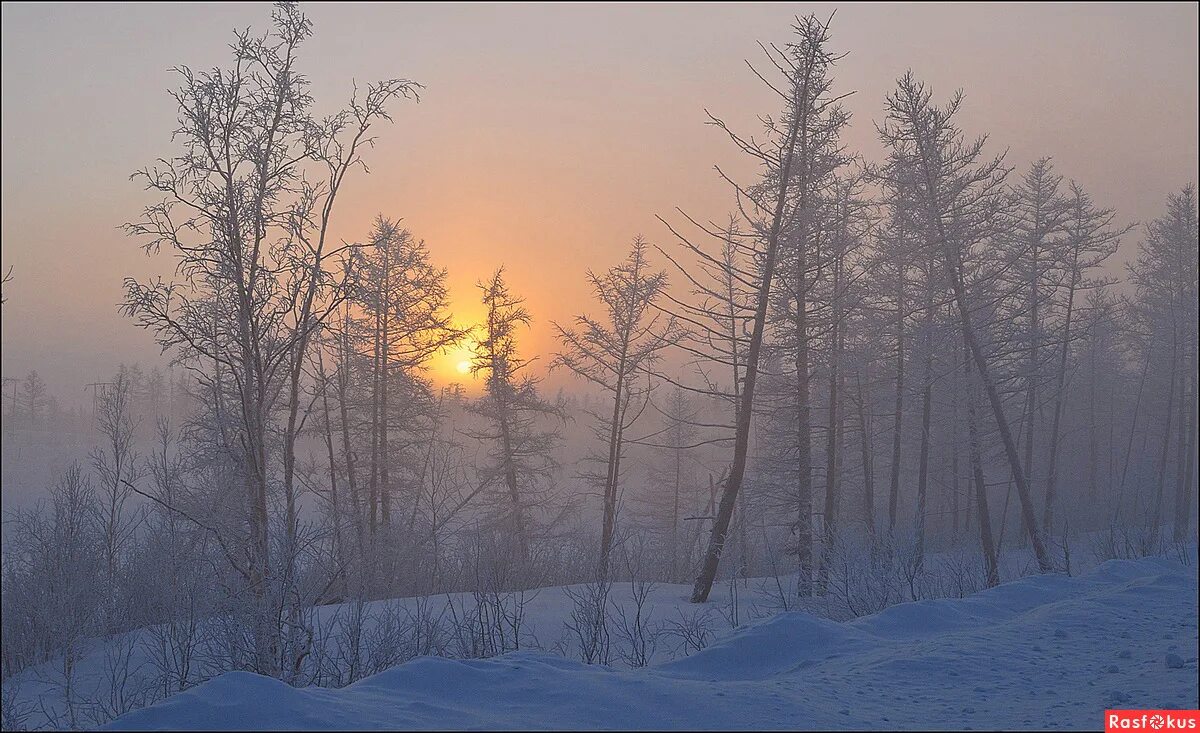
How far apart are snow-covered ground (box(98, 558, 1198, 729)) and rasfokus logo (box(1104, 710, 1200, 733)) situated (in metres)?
0.09

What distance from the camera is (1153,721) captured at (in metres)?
4.59

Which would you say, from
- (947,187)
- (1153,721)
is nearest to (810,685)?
(1153,721)

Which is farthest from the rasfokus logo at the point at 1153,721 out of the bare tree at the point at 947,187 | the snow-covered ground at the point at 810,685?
the bare tree at the point at 947,187

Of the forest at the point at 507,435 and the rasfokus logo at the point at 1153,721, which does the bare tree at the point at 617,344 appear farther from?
the rasfokus logo at the point at 1153,721

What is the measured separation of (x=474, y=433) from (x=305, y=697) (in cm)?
2267

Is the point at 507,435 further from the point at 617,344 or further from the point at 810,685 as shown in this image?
the point at 810,685

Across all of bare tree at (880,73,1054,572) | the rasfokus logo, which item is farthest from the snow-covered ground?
bare tree at (880,73,1054,572)

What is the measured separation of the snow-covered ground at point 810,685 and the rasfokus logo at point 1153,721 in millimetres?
90

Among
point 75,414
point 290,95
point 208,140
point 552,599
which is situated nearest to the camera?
point 208,140

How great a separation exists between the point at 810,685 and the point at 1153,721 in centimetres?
207

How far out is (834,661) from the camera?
6766mm

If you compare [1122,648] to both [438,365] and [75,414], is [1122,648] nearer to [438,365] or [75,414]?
[438,365]

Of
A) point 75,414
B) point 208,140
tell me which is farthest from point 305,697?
point 75,414

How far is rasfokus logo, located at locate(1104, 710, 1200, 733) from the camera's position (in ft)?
14.9
